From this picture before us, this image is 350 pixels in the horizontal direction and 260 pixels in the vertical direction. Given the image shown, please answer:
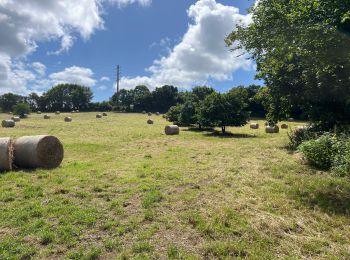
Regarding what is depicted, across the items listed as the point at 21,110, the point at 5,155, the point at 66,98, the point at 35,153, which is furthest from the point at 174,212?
the point at 66,98

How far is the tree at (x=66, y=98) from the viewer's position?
95.4 m

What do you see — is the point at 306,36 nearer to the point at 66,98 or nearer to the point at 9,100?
the point at 66,98

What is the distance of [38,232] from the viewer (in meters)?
6.06

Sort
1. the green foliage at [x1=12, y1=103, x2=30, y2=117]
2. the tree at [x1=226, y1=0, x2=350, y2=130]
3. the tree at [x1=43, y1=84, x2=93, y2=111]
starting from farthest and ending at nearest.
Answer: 1. the tree at [x1=43, y1=84, x2=93, y2=111]
2. the green foliage at [x1=12, y1=103, x2=30, y2=117]
3. the tree at [x1=226, y1=0, x2=350, y2=130]

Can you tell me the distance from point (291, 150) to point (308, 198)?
8.83m

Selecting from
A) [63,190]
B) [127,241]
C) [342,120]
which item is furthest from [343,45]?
[342,120]

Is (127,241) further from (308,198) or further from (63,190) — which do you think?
(308,198)

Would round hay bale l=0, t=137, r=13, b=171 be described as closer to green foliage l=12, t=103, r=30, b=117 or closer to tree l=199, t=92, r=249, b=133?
tree l=199, t=92, r=249, b=133

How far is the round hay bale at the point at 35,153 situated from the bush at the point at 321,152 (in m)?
9.56

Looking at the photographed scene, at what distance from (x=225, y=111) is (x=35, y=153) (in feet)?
58.6

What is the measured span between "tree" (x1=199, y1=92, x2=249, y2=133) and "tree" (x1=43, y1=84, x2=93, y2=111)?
2757 inches

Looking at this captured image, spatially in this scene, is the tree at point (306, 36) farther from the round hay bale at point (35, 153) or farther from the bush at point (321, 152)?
the round hay bale at point (35, 153)

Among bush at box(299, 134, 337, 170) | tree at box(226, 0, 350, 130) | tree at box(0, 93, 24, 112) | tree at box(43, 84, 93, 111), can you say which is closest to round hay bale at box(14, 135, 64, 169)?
tree at box(226, 0, 350, 130)

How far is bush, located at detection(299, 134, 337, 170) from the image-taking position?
11.9m
